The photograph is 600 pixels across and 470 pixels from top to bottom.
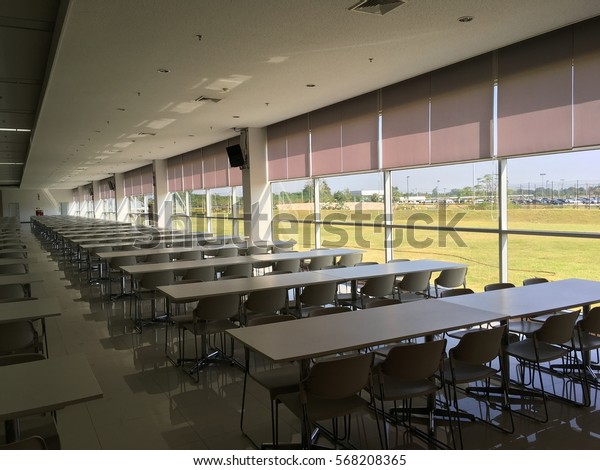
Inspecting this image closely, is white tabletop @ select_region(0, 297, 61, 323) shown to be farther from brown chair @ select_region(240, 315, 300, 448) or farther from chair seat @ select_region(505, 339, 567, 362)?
chair seat @ select_region(505, 339, 567, 362)

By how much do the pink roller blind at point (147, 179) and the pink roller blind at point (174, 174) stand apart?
2.22m

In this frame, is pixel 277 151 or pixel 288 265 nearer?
pixel 288 265

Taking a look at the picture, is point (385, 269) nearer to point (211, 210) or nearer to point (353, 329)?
point (353, 329)

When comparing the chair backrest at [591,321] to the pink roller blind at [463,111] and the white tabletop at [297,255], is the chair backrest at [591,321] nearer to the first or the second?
the pink roller blind at [463,111]

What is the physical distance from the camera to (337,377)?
104 inches

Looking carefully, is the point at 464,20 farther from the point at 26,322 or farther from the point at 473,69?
the point at 26,322

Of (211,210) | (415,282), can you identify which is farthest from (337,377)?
(211,210)

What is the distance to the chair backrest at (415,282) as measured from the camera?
557 centimetres

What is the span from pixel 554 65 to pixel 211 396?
16.6ft

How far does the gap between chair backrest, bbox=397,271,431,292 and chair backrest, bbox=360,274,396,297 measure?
15cm

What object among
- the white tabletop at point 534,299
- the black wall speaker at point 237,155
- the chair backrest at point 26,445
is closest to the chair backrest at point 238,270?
the white tabletop at point 534,299

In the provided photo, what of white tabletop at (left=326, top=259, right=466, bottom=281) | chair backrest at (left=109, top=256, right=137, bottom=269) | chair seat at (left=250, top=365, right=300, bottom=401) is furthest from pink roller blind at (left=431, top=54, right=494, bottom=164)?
chair backrest at (left=109, top=256, right=137, bottom=269)

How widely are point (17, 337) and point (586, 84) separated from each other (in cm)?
591

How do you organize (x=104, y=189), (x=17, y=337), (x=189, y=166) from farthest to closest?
(x=104, y=189)
(x=189, y=166)
(x=17, y=337)
